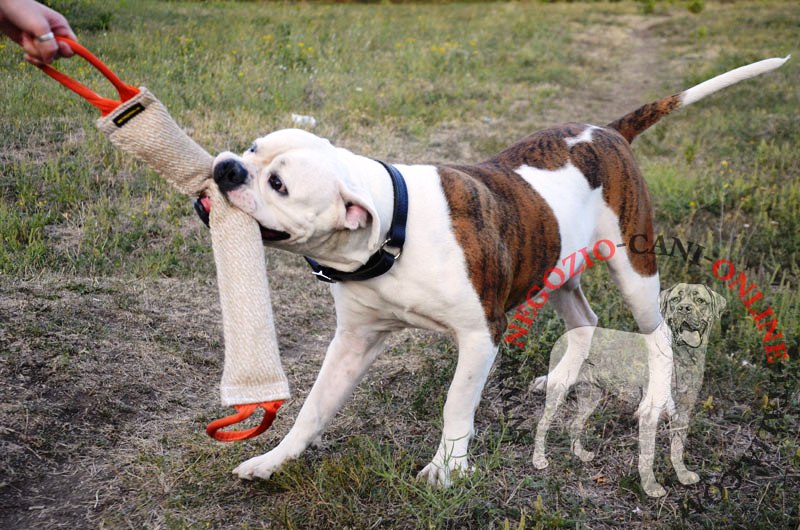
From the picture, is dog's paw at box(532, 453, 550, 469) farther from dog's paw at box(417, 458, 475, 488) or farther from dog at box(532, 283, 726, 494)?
dog's paw at box(417, 458, 475, 488)

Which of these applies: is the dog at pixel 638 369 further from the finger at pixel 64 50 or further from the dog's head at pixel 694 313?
the finger at pixel 64 50

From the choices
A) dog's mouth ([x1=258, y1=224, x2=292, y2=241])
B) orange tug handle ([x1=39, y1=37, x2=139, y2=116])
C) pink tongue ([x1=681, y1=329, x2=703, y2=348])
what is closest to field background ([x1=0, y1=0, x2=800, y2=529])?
pink tongue ([x1=681, y1=329, x2=703, y2=348])

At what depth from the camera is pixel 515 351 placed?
424 centimetres

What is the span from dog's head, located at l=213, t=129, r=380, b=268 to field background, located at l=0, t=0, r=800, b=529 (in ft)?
3.27

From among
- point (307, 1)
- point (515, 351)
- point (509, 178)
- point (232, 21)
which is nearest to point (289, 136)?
point (509, 178)

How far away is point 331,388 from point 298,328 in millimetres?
1440

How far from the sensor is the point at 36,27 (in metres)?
2.33

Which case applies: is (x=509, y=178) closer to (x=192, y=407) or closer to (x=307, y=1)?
(x=192, y=407)

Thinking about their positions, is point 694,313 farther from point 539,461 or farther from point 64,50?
point 64,50

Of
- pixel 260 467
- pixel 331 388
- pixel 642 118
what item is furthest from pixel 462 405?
pixel 642 118

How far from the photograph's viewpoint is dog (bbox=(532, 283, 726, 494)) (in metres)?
3.44

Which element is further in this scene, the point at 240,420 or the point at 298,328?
the point at 298,328

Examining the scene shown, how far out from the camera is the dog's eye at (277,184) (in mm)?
2604

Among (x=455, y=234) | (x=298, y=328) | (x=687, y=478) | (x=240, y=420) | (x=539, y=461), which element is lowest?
(x=687, y=478)
